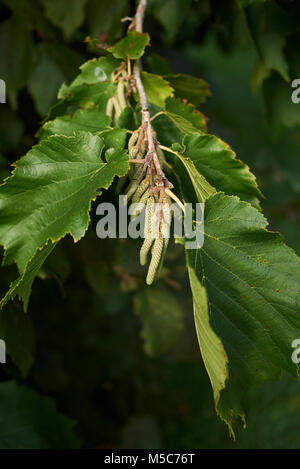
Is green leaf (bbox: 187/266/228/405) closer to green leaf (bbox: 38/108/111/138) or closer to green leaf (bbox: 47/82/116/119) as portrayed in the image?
green leaf (bbox: 38/108/111/138)

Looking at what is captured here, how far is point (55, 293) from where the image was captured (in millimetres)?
1746

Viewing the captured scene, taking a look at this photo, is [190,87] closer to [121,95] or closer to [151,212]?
[121,95]

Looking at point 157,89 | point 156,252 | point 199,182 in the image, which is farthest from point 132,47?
point 156,252

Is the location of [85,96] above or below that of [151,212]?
above

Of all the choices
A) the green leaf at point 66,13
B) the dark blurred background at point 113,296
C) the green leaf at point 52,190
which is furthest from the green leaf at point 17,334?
the green leaf at point 66,13

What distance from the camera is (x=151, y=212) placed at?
2.50ft

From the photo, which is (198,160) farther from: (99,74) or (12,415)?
(12,415)

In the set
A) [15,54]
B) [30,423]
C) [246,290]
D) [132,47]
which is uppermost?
[15,54]

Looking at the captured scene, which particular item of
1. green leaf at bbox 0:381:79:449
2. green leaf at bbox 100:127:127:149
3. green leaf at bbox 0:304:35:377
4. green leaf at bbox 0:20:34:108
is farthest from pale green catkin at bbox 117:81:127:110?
green leaf at bbox 0:381:79:449

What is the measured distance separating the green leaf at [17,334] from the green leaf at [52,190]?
0.37 m

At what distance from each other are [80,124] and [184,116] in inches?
9.2

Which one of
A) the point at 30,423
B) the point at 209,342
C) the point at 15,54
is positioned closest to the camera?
the point at 209,342

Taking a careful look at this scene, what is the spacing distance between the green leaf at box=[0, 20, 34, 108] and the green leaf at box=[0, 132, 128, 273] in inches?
31.4

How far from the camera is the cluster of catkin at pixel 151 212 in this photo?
757 mm
